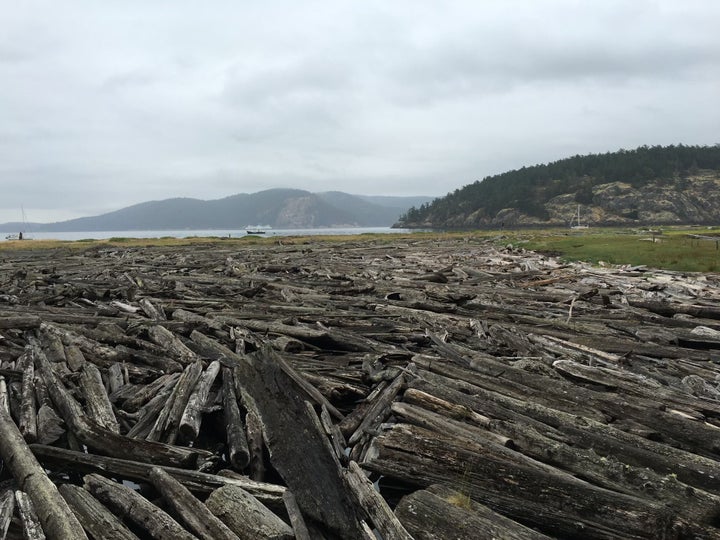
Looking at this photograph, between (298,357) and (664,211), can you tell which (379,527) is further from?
(664,211)

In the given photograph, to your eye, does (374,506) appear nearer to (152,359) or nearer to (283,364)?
(283,364)

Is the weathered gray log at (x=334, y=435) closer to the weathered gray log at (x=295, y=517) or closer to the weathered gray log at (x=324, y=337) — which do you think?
the weathered gray log at (x=295, y=517)

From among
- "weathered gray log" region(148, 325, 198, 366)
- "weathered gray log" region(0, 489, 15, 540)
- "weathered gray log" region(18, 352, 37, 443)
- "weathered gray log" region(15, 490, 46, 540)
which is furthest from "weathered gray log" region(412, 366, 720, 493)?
"weathered gray log" region(18, 352, 37, 443)

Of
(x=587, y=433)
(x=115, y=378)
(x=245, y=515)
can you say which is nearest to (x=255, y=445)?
(x=245, y=515)

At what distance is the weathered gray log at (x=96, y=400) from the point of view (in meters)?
7.14

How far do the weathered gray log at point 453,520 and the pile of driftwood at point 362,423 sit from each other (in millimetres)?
20

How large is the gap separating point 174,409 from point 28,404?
2.44 m

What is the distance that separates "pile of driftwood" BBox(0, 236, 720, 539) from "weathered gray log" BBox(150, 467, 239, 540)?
2 centimetres

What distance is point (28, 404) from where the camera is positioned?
7438 mm

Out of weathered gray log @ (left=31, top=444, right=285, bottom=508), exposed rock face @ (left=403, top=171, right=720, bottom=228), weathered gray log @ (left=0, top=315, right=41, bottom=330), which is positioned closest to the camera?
weathered gray log @ (left=31, top=444, right=285, bottom=508)

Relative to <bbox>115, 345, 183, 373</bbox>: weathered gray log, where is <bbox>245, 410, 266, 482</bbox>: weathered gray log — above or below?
below

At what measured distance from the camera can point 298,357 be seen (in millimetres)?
10070

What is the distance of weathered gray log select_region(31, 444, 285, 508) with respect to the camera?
17.3ft

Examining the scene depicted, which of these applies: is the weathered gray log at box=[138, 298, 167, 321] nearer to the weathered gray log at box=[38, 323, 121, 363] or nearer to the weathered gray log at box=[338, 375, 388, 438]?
the weathered gray log at box=[38, 323, 121, 363]
